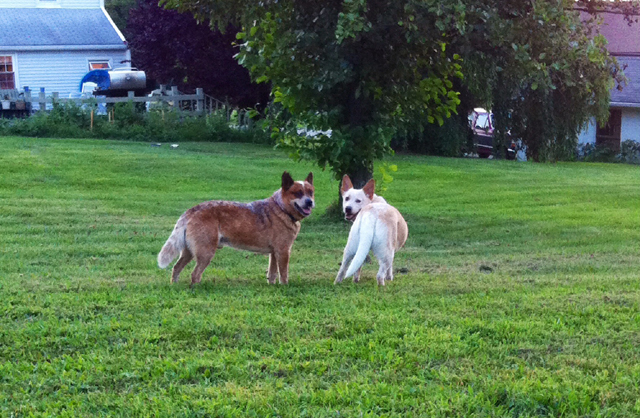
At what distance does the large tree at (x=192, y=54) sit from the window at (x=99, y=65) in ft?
18.1

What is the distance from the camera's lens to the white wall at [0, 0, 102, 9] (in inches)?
1470

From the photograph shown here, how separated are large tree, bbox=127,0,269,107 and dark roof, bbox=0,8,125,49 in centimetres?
525

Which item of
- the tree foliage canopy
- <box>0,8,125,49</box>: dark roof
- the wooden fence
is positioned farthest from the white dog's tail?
<box>0,8,125,49</box>: dark roof

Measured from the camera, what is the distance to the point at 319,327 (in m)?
5.78

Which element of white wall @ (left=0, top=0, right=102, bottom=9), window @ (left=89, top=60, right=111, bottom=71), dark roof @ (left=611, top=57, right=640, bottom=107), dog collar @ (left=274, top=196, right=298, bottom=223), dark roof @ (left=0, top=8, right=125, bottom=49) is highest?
white wall @ (left=0, top=0, right=102, bottom=9)

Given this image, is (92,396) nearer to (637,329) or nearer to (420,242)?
(637,329)

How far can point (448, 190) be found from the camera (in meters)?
18.5

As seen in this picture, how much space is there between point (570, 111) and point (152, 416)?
61.9 ft

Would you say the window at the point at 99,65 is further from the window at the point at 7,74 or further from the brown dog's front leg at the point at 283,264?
the brown dog's front leg at the point at 283,264

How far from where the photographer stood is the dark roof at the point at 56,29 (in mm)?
35469

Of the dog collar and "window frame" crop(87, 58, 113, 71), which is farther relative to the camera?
"window frame" crop(87, 58, 113, 71)

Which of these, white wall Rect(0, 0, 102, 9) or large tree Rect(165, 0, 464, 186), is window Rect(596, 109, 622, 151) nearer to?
large tree Rect(165, 0, 464, 186)

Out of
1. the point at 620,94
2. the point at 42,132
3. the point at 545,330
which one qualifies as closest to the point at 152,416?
the point at 545,330

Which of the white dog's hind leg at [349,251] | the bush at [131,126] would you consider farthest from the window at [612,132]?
the white dog's hind leg at [349,251]
